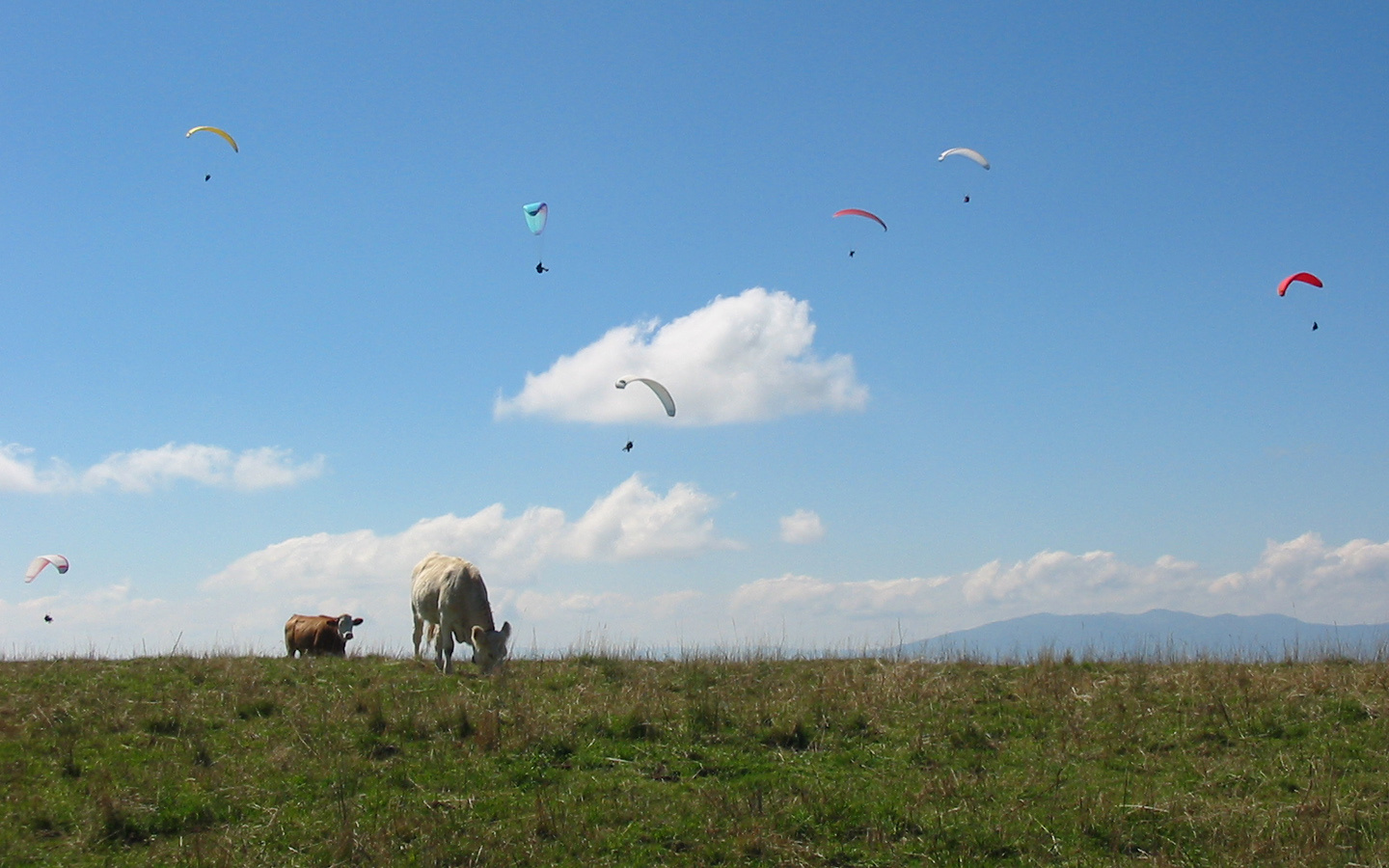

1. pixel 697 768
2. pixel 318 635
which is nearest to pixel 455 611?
pixel 318 635

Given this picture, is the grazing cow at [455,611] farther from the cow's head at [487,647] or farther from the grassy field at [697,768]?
the grassy field at [697,768]

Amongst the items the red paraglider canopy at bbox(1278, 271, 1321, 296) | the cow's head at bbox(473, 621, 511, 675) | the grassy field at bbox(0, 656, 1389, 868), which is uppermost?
the red paraglider canopy at bbox(1278, 271, 1321, 296)

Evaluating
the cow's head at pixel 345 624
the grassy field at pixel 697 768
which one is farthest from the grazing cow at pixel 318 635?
the grassy field at pixel 697 768

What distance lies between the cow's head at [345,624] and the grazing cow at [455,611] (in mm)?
1345

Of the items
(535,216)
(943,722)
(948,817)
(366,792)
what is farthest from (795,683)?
(535,216)

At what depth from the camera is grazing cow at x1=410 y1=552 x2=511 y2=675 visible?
20.8 m

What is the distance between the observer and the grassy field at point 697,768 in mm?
10898

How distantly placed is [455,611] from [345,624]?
154 inches

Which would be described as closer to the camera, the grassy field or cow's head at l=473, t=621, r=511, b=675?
the grassy field

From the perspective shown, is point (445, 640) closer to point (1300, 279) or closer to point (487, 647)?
point (487, 647)

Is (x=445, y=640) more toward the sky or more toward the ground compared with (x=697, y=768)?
Answer: more toward the sky

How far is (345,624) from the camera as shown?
2397cm

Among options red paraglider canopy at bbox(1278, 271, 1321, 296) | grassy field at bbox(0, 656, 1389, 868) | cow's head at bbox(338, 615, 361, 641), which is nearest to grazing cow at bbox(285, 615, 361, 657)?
cow's head at bbox(338, 615, 361, 641)

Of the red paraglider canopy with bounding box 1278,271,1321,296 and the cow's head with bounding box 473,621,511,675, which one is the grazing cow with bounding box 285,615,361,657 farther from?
the red paraglider canopy with bounding box 1278,271,1321,296
